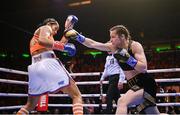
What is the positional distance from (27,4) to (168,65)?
17.0ft

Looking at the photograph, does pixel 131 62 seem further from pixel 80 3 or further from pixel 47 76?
pixel 80 3

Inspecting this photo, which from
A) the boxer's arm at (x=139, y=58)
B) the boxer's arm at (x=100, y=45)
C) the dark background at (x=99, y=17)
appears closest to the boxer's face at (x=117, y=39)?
the boxer's arm at (x=139, y=58)

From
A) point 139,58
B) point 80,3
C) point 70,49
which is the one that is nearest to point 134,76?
point 139,58

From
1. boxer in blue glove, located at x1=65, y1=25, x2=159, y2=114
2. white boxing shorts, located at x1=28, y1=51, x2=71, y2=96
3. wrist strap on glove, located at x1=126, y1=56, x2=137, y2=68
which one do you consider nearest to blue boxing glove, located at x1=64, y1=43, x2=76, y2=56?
white boxing shorts, located at x1=28, y1=51, x2=71, y2=96

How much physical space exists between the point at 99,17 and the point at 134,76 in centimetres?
789

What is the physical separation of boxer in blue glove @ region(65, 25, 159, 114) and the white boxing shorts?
1.83 ft

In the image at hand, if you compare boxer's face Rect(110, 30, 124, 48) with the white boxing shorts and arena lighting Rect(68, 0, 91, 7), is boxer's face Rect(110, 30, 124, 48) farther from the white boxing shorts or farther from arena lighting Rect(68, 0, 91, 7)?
arena lighting Rect(68, 0, 91, 7)

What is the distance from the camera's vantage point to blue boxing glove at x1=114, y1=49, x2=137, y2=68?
2500mm

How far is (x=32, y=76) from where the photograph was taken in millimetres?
2906

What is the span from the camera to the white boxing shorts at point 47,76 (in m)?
2.77

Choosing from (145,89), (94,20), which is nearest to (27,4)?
(94,20)

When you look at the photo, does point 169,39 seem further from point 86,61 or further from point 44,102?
point 44,102

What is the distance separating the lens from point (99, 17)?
1037 centimetres

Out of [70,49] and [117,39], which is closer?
[117,39]
